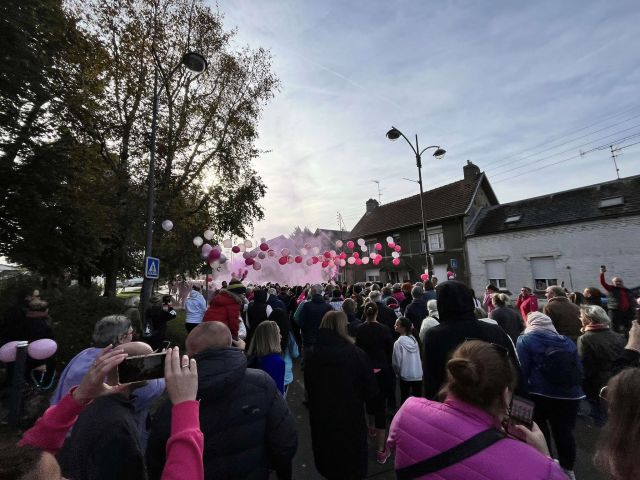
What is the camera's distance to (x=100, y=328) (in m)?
2.43

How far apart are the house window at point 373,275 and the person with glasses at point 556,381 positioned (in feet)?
77.4

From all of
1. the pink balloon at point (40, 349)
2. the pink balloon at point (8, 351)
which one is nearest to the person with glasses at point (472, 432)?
the pink balloon at point (40, 349)

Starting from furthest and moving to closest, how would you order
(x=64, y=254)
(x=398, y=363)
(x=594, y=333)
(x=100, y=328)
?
(x=64, y=254) → (x=398, y=363) → (x=594, y=333) → (x=100, y=328)

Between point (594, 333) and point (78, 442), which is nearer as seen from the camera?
point (78, 442)

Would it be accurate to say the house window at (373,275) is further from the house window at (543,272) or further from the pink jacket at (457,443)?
the pink jacket at (457,443)

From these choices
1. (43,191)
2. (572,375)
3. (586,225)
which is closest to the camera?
(572,375)

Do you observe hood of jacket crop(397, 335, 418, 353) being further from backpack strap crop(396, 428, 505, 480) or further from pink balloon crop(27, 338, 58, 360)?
pink balloon crop(27, 338, 58, 360)

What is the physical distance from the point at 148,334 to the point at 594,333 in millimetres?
7920

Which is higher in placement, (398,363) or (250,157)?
(250,157)

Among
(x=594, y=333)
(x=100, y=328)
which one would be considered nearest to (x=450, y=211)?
(x=594, y=333)

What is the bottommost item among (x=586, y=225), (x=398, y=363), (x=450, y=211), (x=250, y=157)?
(x=398, y=363)

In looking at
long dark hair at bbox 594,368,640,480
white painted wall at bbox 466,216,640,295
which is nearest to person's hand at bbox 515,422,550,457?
long dark hair at bbox 594,368,640,480

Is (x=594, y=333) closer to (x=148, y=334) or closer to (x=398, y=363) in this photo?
(x=398, y=363)

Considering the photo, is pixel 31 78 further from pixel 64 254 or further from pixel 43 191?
pixel 64 254
